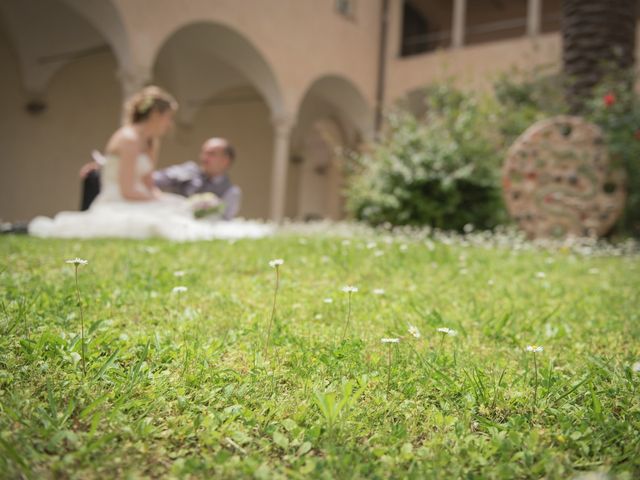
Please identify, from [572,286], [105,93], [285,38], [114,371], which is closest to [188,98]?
[105,93]

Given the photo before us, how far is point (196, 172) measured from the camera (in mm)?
7480

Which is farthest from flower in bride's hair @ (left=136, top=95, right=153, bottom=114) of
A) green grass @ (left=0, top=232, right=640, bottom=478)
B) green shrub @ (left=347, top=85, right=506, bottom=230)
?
green shrub @ (left=347, top=85, right=506, bottom=230)

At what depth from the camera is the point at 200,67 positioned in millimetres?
12867

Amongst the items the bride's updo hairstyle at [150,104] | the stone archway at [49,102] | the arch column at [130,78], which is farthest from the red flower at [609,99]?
the stone archway at [49,102]

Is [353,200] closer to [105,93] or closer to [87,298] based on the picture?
[87,298]

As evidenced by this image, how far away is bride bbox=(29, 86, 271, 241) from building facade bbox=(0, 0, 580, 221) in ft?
11.2

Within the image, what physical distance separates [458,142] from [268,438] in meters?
7.31

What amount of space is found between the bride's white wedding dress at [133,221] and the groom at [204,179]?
75 cm

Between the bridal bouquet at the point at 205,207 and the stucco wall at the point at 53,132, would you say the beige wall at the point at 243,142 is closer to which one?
the stucco wall at the point at 53,132

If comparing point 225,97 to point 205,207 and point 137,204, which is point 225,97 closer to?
point 205,207

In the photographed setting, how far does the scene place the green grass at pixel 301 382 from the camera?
3.66 feet

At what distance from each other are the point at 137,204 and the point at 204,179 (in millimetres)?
1758

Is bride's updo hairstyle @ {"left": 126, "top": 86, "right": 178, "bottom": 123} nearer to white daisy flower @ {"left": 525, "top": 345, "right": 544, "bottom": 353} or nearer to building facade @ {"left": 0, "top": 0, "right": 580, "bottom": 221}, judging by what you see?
building facade @ {"left": 0, "top": 0, "right": 580, "bottom": 221}

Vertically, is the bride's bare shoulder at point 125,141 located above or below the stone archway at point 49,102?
below
